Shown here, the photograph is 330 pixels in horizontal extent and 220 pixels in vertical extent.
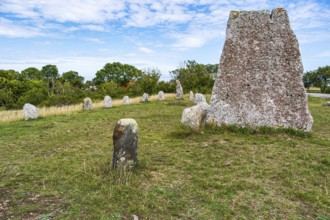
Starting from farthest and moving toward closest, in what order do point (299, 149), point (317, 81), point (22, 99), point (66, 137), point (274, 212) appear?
point (317, 81)
point (22, 99)
point (66, 137)
point (299, 149)
point (274, 212)

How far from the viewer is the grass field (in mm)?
4367

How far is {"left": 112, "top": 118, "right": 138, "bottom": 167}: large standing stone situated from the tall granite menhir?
4668 millimetres

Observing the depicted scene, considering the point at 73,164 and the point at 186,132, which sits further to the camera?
the point at 186,132

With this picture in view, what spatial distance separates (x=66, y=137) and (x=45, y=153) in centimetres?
228

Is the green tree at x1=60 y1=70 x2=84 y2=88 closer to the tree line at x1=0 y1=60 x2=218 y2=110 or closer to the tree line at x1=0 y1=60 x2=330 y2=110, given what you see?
the tree line at x1=0 y1=60 x2=330 y2=110

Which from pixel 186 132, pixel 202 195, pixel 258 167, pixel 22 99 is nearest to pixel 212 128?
pixel 186 132

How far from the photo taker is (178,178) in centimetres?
570

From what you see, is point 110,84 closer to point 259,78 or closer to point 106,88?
point 106,88

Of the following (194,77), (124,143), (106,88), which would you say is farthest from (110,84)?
(124,143)

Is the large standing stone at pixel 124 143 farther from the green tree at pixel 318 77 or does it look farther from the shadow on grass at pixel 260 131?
the green tree at pixel 318 77

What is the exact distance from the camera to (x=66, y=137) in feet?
33.4

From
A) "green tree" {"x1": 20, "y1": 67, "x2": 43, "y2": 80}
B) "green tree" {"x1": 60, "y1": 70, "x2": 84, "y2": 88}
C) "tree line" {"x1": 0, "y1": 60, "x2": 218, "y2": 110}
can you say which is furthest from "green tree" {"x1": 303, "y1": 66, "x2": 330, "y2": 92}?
"green tree" {"x1": 20, "y1": 67, "x2": 43, "y2": 80}

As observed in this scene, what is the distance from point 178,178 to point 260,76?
5609 millimetres

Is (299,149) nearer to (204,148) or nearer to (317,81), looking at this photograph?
(204,148)
